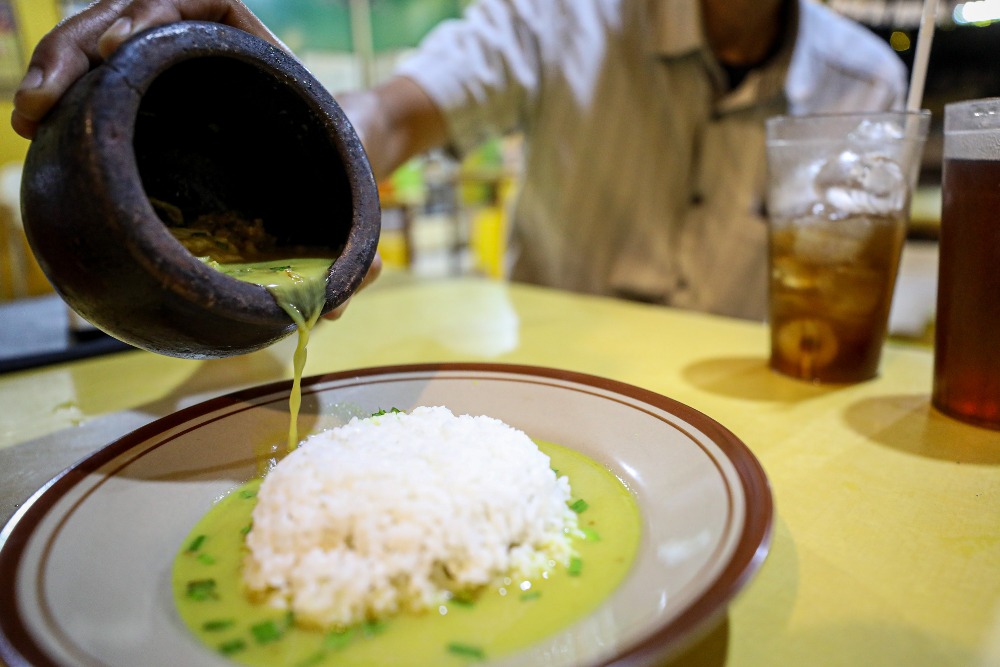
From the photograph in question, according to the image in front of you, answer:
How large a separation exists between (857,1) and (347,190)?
20.2ft

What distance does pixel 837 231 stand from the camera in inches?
55.2

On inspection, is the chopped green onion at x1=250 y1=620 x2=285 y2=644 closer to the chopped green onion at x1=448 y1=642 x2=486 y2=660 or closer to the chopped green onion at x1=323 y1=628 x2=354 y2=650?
the chopped green onion at x1=323 y1=628 x2=354 y2=650

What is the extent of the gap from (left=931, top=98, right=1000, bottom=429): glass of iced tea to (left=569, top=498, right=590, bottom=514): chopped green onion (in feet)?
2.66

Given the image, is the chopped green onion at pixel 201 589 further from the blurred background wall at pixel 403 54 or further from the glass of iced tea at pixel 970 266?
the blurred background wall at pixel 403 54

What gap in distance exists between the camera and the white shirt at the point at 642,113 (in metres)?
2.46

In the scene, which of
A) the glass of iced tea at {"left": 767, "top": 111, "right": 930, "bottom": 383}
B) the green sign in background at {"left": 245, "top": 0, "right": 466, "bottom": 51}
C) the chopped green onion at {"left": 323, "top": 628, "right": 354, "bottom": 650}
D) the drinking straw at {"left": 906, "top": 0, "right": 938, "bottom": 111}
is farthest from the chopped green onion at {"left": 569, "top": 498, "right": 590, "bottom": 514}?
the green sign in background at {"left": 245, "top": 0, "right": 466, "bottom": 51}

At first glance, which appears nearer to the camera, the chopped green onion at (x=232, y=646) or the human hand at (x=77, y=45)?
the chopped green onion at (x=232, y=646)

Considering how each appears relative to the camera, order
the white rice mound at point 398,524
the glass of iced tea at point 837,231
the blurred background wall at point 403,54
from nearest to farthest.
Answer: the white rice mound at point 398,524 < the glass of iced tea at point 837,231 < the blurred background wall at point 403,54

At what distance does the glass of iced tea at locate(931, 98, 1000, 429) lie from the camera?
1142mm

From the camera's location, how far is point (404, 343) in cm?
187

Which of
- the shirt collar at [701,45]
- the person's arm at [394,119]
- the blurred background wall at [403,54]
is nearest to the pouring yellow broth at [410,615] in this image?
the person's arm at [394,119]

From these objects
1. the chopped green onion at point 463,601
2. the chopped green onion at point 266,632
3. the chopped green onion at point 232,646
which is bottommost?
the chopped green onion at point 463,601

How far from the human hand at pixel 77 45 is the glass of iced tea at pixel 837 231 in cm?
123

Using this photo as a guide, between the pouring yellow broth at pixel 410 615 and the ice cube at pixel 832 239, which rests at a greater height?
the ice cube at pixel 832 239
